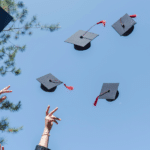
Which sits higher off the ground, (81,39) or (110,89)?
(81,39)

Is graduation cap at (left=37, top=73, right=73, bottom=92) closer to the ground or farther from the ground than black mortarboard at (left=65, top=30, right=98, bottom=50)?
closer to the ground

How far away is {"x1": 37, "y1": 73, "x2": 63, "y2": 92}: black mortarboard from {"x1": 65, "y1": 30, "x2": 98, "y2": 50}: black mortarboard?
819 millimetres

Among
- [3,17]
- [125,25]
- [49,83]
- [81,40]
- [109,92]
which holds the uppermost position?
[125,25]

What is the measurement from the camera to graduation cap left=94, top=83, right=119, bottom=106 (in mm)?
5004

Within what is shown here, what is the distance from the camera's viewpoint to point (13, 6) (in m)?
5.69

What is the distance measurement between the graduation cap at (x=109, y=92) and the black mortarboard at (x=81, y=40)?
96cm

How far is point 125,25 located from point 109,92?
1.49 metres

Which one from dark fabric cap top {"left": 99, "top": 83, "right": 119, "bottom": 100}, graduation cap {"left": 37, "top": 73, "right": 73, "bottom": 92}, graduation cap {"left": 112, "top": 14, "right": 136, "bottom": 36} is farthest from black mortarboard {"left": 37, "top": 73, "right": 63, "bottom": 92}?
graduation cap {"left": 112, "top": 14, "right": 136, "bottom": 36}

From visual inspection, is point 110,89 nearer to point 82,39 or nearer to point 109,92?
point 109,92

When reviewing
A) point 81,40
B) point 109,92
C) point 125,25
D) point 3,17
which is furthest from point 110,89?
point 3,17

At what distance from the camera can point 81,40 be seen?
5.08 m

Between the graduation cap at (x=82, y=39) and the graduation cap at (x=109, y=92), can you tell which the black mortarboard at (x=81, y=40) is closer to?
the graduation cap at (x=82, y=39)

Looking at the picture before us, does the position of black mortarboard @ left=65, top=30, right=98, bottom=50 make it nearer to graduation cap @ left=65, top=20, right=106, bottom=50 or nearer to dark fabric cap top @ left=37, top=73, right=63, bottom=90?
graduation cap @ left=65, top=20, right=106, bottom=50

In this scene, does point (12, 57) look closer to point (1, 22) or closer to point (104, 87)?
point (1, 22)
